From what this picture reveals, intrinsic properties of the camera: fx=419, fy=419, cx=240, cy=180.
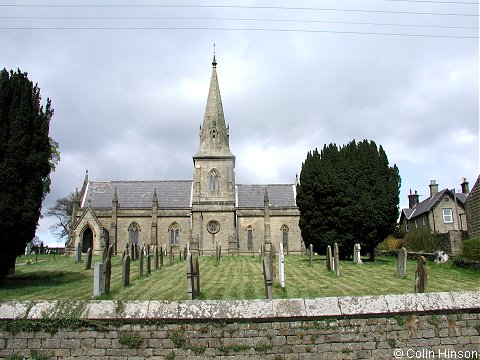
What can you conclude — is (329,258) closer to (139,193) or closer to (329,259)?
(329,259)

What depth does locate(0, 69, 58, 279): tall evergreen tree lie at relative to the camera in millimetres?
12969

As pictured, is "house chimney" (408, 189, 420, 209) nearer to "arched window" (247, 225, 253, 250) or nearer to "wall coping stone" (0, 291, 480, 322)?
"arched window" (247, 225, 253, 250)

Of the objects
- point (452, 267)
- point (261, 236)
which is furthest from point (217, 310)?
point (261, 236)

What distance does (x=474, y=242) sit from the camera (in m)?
19.1

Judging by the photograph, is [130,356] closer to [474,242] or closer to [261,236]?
[474,242]

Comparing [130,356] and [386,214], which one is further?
[386,214]

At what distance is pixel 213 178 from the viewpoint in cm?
4422

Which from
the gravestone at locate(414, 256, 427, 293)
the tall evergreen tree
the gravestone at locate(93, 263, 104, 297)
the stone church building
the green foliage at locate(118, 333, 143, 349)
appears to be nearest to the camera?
the green foliage at locate(118, 333, 143, 349)

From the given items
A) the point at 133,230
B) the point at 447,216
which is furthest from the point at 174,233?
the point at 447,216

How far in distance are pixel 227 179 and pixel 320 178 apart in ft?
69.6

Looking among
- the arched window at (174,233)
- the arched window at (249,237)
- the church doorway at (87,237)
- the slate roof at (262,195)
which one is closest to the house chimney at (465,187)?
the slate roof at (262,195)

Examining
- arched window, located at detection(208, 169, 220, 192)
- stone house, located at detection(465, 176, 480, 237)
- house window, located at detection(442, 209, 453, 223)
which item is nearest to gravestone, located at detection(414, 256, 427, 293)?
stone house, located at detection(465, 176, 480, 237)

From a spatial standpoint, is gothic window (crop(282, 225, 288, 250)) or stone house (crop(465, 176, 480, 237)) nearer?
stone house (crop(465, 176, 480, 237))

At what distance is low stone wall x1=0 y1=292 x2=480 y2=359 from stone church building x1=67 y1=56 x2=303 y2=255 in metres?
33.0
